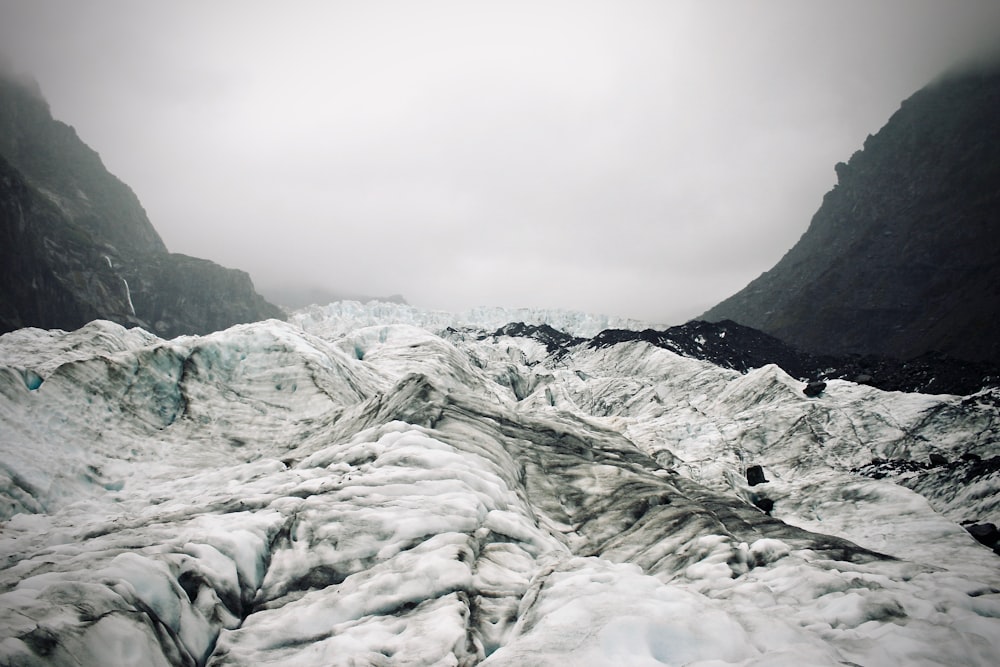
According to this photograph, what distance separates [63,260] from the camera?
132 metres

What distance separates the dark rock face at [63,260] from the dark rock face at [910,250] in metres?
196

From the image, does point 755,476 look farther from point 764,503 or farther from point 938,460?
point 938,460

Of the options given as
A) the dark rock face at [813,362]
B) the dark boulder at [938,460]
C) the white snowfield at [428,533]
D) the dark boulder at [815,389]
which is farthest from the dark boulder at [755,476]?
the dark rock face at [813,362]

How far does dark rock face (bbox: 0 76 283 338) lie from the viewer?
355 ft

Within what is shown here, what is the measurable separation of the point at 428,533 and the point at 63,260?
6702 inches

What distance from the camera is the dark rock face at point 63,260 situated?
355 ft

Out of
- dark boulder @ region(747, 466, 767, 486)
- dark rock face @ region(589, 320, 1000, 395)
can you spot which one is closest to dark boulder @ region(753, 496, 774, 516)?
dark boulder @ region(747, 466, 767, 486)

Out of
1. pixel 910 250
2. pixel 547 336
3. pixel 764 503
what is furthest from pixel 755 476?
pixel 910 250

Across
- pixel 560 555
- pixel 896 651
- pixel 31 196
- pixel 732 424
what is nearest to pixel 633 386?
pixel 732 424

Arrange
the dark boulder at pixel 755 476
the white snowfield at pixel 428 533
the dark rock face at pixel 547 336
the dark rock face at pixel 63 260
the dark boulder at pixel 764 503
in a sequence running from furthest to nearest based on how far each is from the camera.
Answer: the dark rock face at pixel 63 260
the dark rock face at pixel 547 336
the dark boulder at pixel 755 476
the dark boulder at pixel 764 503
the white snowfield at pixel 428 533

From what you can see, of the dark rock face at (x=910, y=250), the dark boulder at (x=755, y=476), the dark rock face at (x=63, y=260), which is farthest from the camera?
the dark rock face at (x=910, y=250)

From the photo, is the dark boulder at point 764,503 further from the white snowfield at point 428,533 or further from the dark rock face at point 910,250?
the dark rock face at point 910,250

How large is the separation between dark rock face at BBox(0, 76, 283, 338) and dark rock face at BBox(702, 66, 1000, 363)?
196m

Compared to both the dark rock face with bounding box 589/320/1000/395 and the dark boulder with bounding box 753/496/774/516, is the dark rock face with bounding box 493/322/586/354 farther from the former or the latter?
the dark boulder with bounding box 753/496/774/516
